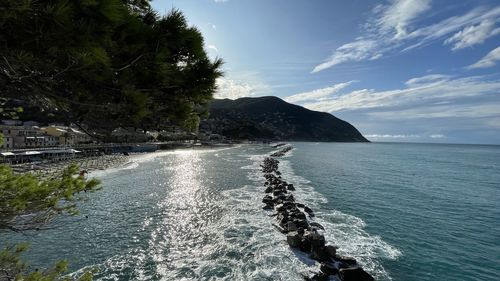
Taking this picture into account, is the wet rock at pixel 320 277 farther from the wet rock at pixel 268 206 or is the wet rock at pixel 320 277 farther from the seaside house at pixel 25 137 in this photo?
the seaside house at pixel 25 137

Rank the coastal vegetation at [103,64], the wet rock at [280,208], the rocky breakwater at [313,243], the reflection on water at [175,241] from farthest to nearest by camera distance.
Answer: the wet rock at [280,208] → the reflection on water at [175,241] → the rocky breakwater at [313,243] → the coastal vegetation at [103,64]

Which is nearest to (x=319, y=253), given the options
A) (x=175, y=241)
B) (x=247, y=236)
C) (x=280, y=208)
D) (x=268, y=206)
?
(x=247, y=236)

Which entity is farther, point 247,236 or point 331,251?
point 247,236

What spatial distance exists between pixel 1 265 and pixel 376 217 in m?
29.3

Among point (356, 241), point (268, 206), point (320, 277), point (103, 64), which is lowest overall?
point (356, 241)

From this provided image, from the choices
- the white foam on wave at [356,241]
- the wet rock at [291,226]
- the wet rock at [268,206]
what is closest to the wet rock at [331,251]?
the white foam on wave at [356,241]

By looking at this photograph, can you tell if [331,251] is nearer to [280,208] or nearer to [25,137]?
[280,208]

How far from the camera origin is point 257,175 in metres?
54.8

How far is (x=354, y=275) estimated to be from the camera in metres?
15.4

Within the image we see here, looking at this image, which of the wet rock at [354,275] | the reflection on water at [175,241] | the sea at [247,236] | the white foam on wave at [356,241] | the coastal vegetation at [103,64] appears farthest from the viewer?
the white foam on wave at [356,241]

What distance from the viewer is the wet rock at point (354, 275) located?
15266 mm

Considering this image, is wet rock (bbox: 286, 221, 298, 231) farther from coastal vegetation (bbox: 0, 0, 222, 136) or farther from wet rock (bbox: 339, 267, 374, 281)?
coastal vegetation (bbox: 0, 0, 222, 136)

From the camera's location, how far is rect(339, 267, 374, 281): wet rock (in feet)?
50.1

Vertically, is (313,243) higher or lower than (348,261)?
higher
